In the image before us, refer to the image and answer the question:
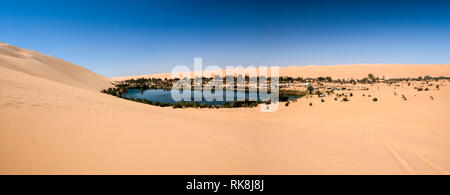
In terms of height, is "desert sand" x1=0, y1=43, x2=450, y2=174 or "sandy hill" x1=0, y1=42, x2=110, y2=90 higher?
"sandy hill" x1=0, y1=42, x2=110, y2=90

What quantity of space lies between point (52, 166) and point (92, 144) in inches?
36.8

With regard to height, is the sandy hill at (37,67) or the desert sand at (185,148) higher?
the sandy hill at (37,67)

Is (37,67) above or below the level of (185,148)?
above

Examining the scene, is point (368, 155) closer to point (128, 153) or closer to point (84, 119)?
point (128, 153)

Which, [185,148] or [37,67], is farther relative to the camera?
[37,67]

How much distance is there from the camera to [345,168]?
13.4ft

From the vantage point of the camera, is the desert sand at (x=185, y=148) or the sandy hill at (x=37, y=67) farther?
the sandy hill at (x=37, y=67)

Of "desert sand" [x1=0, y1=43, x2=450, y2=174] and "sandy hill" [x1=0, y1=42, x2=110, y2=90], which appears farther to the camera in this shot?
"sandy hill" [x1=0, y1=42, x2=110, y2=90]
